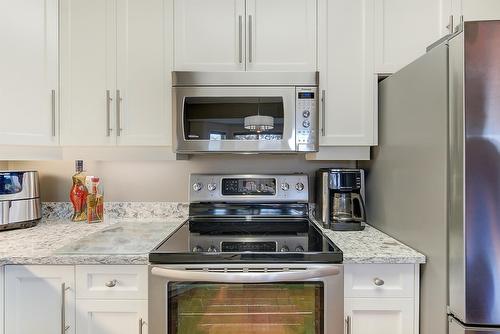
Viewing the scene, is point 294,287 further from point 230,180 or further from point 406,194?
point 230,180

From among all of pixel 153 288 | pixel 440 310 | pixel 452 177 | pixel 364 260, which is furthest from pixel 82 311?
pixel 452 177

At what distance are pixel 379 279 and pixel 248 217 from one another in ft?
2.60

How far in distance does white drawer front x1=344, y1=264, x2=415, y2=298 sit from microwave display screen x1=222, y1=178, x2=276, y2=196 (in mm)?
679

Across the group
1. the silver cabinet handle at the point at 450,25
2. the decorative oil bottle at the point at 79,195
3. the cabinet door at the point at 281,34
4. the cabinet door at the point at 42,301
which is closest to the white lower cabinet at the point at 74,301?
the cabinet door at the point at 42,301

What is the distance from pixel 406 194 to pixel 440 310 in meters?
0.47

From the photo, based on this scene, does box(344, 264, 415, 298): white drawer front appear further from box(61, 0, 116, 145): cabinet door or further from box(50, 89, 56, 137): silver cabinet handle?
box(50, 89, 56, 137): silver cabinet handle

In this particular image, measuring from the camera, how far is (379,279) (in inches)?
48.4

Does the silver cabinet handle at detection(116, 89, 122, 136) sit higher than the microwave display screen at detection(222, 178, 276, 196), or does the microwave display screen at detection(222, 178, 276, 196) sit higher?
the silver cabinet handle at detection(116, 89, 122, 136)

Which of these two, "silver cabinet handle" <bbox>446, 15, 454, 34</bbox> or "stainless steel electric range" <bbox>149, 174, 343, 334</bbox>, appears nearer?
"stainless steel electric range" <bbox>149, 174, 343, 334</bbox>

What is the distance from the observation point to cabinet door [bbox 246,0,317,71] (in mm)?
1559

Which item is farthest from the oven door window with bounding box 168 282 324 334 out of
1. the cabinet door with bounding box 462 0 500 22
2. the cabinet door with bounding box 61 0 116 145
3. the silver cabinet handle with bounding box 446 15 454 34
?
the cabinet door with bounding box 462 0 500 22

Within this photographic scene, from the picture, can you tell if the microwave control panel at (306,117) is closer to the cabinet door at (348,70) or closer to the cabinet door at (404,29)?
the cabinet door at (348,70)

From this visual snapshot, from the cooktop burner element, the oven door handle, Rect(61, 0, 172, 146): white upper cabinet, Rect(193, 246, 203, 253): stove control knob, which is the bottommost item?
the oven door handle

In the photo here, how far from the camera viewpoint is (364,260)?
1.20 metres
